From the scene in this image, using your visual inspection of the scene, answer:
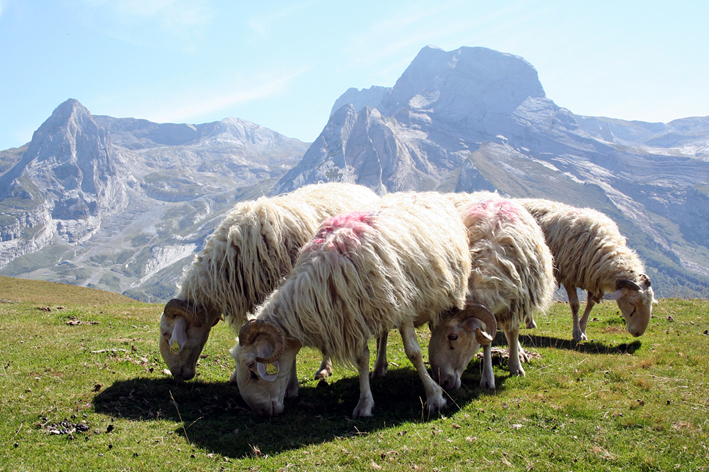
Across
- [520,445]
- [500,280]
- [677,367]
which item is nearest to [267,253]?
[500,280]

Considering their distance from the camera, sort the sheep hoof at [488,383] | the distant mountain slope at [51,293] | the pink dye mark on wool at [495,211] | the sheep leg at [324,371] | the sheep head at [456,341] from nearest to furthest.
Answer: the sheep head at [456,341]
the sheep hoof at [488,383]
the pink dye mark on wool at [495,211]
the sheep leg at [324,371]
the distant mountain slope at [51,293]

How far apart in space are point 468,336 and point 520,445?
2689 millimetres

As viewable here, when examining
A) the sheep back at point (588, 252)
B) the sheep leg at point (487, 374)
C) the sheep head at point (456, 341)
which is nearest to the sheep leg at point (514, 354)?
the sheep leg at point (487, 374)

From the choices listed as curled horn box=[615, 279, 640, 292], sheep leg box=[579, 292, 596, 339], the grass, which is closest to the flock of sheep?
curled horn box=[615, 279, 640, 292]

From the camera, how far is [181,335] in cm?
931

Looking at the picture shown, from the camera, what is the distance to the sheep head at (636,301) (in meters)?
12.2

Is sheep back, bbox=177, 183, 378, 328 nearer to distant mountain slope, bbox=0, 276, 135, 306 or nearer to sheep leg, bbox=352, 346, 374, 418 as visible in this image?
sheep leg, bbox=352, 346, 374, 418

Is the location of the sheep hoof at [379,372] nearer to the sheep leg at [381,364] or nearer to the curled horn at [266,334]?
the sheep leg at [381,364]

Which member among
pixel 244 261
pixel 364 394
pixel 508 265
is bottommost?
pixel 364 394

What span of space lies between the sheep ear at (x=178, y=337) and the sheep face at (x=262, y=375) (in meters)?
1.88

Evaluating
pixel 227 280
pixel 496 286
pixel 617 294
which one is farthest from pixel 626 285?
pixel 227 280

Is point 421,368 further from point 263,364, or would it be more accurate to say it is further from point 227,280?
point 227,280

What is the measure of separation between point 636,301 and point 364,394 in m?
8.78

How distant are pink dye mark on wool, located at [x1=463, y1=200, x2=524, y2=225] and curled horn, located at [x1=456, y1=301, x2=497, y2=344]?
Answer: 2.28 m
